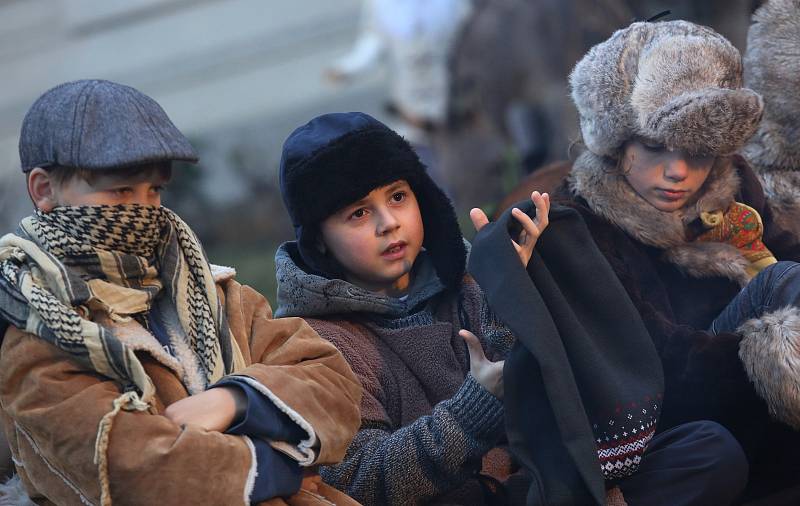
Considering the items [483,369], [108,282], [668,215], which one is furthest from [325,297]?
[668,215]

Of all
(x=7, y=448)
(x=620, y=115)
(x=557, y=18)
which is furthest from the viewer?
(x=557, y=18)

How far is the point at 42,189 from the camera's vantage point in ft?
8.78

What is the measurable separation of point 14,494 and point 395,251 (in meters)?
1.06

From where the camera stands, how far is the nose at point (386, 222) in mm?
3160

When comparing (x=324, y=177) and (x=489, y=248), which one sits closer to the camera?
(x=489, y=248)

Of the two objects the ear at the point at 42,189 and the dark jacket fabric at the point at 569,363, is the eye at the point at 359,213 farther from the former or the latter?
the ear at the point at 42,189

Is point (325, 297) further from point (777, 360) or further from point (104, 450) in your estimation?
point (777, 360)

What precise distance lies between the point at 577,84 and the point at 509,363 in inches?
45.9

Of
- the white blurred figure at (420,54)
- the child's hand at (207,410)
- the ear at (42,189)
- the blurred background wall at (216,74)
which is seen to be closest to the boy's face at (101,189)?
the ear at (42,189)

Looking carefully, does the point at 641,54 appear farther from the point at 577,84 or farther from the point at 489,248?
the point at 489,248

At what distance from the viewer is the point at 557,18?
8.54m

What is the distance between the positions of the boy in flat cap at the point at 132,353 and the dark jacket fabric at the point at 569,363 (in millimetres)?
370

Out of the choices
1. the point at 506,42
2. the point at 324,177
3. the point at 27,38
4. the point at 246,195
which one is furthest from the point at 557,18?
the point at 27,38

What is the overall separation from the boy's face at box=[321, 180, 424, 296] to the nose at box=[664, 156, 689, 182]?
29.0 inches
